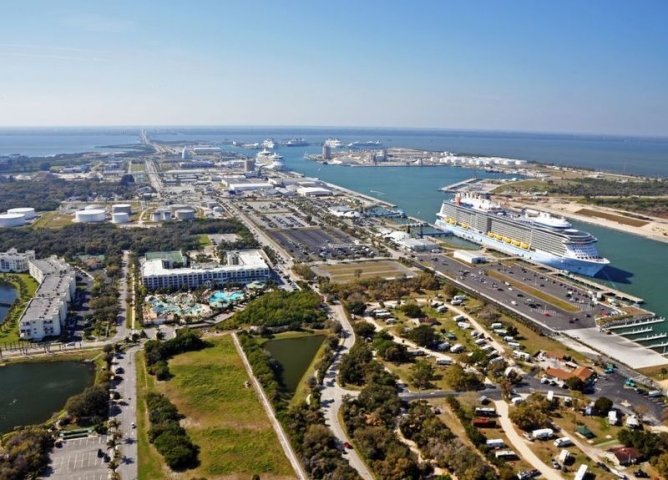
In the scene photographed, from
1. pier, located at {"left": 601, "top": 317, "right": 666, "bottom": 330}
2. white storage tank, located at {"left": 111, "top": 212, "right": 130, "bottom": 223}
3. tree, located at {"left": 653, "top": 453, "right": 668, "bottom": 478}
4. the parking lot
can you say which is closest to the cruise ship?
pier, located at {"left": 601, "top": 317, "right": 666, "bottom": 330}

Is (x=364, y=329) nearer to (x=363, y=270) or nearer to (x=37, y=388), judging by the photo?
(x=363, y=270)

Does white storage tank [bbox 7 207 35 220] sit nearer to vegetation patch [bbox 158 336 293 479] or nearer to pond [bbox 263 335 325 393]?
vegetation patch [bbox 158 336 293 479]

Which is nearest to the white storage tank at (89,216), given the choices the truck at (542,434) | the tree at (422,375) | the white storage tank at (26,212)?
the white storage tank at (26,212)

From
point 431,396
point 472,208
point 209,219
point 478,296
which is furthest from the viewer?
point 209,219

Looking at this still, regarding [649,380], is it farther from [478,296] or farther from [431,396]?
[478,296]

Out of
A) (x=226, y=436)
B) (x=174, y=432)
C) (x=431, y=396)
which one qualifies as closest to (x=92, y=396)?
(x=174, y=432)
